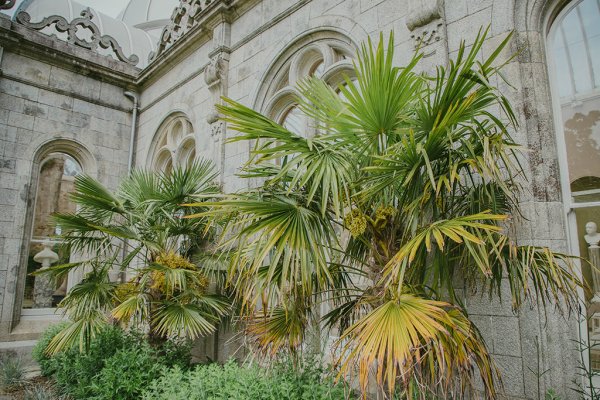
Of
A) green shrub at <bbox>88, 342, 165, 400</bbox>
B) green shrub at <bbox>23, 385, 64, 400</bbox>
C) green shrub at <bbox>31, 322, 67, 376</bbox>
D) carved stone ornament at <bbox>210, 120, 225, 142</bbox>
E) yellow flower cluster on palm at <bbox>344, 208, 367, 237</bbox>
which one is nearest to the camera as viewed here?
yellow flower cluster on palm at <bbox>344, 208, 367, 237</bbox>

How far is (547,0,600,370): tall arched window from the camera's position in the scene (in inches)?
98.7

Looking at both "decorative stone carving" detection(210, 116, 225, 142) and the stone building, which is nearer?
the stone building

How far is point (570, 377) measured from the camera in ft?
7.84

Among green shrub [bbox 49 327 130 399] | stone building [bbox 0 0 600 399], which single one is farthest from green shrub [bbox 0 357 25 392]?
stone building [bbox 0 0 600 399]

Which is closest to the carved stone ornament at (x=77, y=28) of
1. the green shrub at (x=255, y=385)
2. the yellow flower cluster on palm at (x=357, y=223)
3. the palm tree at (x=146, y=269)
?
the palm tree at (x=146, y=269)

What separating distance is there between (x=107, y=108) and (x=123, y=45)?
2064 millimetres

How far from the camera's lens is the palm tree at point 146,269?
355 centimetres

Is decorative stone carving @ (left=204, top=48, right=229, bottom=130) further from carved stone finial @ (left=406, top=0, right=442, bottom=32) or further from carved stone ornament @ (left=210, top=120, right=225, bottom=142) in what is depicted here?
carved stone finial @ (left=406, top=0, right=442, bottom=32)

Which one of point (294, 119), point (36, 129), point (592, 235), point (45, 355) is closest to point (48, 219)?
point (36, 129)

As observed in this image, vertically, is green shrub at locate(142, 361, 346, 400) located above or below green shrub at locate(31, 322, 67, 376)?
above

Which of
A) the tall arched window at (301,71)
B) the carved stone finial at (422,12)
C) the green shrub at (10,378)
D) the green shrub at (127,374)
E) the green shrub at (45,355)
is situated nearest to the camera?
the carved stone finial at (422,12)

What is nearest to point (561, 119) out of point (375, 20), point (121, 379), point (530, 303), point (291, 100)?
point (530, 303)

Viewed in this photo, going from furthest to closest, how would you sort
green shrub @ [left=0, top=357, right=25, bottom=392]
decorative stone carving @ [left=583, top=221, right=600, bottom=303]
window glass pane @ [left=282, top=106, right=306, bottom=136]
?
1. window glass pane @ [left=282, top=106, right=306, bottom=136]
2. green shrub @ [left=0, top=357, right=25, bottom=392]
3. decorative stone carving @ [left=583, top=221, right=600, bottom=303]

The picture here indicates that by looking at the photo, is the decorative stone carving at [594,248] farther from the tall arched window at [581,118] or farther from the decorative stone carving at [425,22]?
the decorative stone carving at [425,22]
